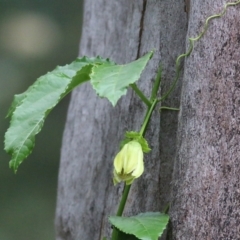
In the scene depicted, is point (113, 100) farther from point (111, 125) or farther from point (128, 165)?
point (111, 125)

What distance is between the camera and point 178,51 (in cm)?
116

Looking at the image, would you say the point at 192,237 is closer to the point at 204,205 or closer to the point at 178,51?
the point at 204,205

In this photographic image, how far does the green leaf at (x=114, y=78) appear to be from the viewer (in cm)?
85

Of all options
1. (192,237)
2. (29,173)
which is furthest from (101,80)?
(29,173)

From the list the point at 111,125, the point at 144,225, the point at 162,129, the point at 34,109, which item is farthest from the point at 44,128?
the point at 144,225

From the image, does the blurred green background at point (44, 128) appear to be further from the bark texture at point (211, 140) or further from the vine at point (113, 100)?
the bark texture at point (211, 140)

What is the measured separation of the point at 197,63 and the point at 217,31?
7 cm

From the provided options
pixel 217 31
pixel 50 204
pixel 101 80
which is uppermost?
pixel 217 31

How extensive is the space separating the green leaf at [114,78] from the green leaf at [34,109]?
2.9 inches

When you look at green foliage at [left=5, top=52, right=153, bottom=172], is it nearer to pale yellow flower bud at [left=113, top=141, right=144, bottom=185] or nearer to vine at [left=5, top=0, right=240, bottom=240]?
vine at [left=5, top=0, right=240, bottom=240]

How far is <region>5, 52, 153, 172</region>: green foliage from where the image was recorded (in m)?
0.91

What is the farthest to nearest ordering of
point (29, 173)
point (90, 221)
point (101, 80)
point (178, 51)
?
1. point (29, 173)
2. point (90, 221)
3. point (178, 51)
4. point (101, 80)

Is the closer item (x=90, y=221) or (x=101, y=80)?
(x=101, y=80)

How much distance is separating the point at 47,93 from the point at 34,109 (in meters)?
0.04
